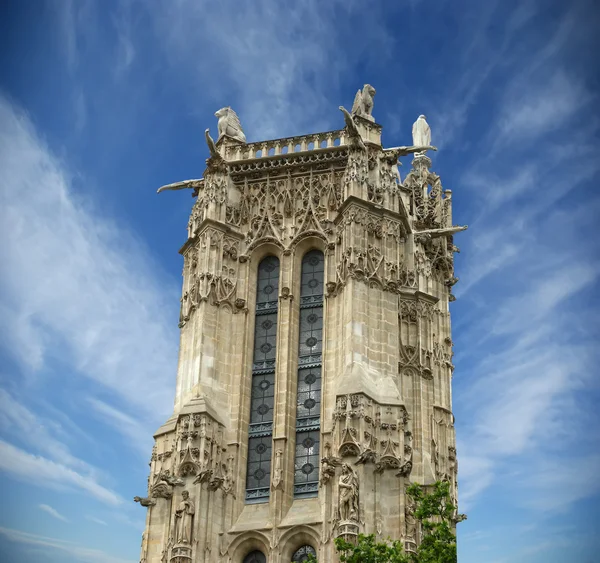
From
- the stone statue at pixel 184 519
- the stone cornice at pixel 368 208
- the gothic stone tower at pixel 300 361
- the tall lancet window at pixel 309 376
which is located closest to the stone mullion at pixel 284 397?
the gothic stone tower at pixel 300 361

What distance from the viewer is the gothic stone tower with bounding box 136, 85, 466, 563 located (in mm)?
31953

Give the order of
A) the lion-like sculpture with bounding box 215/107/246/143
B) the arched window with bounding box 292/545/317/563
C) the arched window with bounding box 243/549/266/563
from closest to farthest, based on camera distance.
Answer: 1. the arched window with bounding box 292/545/317/563
2. the arched window with bounding box 243/549/266/563
3. the lion-like sculpture with bounding box 215/107/246/143

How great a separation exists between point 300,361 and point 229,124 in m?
9.25

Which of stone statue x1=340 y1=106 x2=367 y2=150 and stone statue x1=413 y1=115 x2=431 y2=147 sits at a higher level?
stone statue x1=413 y1=115 x2=431 y2=147

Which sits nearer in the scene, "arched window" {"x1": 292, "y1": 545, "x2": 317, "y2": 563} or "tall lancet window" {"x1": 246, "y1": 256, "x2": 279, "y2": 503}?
"arched window" {"x1": 292, "y1": 545, "x2": 317, "y2": 563}

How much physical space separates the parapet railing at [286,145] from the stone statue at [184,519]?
39.6ft

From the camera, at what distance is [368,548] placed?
25500 millimetres

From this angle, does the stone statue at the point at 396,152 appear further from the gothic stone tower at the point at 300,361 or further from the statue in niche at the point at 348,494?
the statue in niche at the point at 348,494

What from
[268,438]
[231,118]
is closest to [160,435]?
[268,438]

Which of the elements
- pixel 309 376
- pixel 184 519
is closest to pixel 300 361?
pixel 309 376

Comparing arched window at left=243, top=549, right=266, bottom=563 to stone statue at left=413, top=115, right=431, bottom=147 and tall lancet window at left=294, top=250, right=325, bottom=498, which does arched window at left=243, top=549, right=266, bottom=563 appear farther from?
stone statue at left=413, top=115, right=431, bottom=147

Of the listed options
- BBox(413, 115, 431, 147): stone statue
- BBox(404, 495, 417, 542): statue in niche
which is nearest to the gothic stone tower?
BBox(404, 495, 417, 542): statue in niche

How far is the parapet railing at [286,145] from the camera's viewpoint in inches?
1528

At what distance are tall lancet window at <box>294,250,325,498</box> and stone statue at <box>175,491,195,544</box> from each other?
3.13 m
